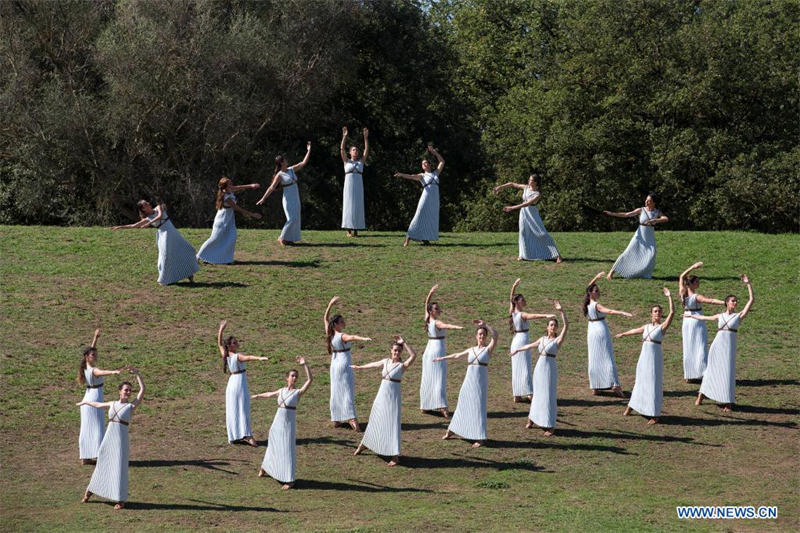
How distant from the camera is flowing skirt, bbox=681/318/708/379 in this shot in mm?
24375

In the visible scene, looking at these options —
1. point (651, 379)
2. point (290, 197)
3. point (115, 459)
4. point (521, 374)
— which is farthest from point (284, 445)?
point (290, 197)

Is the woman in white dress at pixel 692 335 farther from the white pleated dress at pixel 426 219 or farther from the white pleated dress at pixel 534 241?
the white pleated dress at pixel 426 219

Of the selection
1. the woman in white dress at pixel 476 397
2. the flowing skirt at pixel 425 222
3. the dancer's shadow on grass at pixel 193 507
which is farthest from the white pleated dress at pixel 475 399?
the flowing skirt at pixel 425 222

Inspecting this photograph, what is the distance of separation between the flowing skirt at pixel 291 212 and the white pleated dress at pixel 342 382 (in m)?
9.90

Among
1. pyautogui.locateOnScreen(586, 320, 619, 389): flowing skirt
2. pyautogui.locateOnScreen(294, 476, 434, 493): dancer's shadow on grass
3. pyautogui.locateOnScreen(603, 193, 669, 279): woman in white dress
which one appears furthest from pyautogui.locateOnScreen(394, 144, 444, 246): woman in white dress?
pyautogui.locateOnScreen(294, 476, 434, 493): dancer's shadow on grass

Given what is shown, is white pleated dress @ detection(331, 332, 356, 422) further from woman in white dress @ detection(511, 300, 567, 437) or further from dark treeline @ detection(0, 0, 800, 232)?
dark treeline @ detection(0, 0, 800, 232)

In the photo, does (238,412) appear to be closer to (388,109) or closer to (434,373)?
(434,373)

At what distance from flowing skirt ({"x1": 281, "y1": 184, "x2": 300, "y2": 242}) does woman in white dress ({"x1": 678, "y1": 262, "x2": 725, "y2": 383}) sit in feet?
35.9

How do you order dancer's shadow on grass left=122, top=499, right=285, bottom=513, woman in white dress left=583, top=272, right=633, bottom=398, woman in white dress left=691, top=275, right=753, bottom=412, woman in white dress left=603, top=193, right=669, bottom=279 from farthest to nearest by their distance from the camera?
1. woman in white dress left=603, top=193, right=669, bottom=279
2. woman in white dress left=583, top=272, right=633, bottom=398
3. woman in white dress left=691, top=275, right=753, bottom=412
4. dancer's shadow on grass left=122, top=499, right=285, bottom=513

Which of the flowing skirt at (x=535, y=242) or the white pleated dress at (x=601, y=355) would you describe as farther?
the flowing skirt at (x=535, y=242)

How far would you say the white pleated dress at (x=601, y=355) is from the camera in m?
23.7

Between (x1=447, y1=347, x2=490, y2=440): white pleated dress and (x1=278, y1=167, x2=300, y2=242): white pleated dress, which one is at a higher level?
(x1=278, y1=167, x2=300, y2=242): white pleated dress

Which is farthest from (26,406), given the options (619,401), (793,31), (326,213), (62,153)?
(793,31)

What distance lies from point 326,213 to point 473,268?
19888mm
